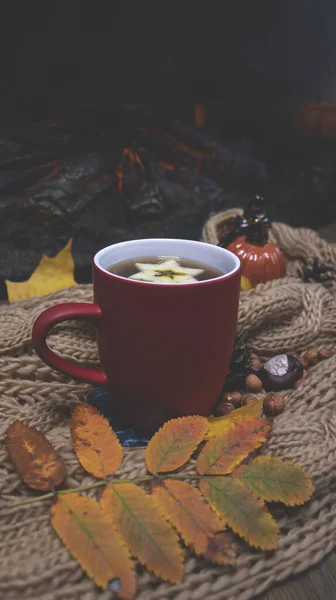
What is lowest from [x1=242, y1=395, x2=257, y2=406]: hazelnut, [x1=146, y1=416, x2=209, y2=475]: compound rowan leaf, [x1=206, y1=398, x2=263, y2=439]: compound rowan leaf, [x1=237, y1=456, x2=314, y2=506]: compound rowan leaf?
[x1=242, y1=395, x2=257, y2=406]: hazelnut

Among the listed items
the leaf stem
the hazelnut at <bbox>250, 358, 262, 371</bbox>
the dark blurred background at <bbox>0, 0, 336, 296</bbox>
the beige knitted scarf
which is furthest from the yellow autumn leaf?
the leaf stem

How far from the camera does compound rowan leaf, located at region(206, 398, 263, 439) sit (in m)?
0.52

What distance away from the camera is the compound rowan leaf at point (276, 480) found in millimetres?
440

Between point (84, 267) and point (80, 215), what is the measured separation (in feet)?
0.55

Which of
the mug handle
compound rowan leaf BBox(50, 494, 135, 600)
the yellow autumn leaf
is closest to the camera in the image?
compound rowan leaf BBox(50, 494, 135, 600)

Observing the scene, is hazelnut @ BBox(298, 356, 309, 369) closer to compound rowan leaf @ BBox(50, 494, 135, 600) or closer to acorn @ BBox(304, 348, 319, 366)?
acorn @ BBox(304, 348, 319, 366)

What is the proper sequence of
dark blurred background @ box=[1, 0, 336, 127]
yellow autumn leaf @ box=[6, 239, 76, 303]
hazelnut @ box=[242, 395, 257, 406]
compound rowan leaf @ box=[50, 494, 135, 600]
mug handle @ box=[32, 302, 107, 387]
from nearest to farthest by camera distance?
compound rowan leaf @ box=[50, 494, 135, 600] < mug handle @ box=[32, 302, 107, 387] < hazelnut @ box=[242, 395, 257, 406] < yellow autumn leaf @ box=[6, 239, 76, 303] < dark blurred background @ box=[1, 0, 336, 127]

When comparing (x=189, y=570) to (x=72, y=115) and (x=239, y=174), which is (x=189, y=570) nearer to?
(x=72, y=115)

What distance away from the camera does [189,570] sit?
400 mm

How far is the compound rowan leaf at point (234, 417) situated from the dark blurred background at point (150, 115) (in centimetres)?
67

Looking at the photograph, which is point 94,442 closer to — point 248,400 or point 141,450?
point 141,450

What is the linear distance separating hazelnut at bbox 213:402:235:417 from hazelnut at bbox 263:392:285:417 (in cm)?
4

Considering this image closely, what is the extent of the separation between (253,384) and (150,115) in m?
0.87

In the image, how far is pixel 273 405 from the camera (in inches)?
22.2
